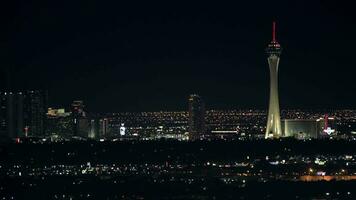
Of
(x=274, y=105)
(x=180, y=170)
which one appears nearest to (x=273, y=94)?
(x=274, y=105)

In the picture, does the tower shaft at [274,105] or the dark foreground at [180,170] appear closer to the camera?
the dark foreground at [180,170]

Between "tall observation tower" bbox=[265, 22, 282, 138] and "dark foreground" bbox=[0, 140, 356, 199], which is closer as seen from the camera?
"dark foreground" bbox=[0, 140, 356, 199]

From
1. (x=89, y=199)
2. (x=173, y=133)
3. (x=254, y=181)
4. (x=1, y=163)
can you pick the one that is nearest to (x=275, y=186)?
(x=254, y=181)

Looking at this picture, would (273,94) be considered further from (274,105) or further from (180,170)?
→ (180,170)

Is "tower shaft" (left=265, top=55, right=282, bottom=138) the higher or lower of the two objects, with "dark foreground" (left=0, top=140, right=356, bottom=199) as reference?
higher

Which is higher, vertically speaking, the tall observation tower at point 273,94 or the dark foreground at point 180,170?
the tall observation tower at point 273,94

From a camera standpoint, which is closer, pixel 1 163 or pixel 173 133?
pixel 1 163

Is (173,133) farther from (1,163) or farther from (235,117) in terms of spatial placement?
(1,163)
